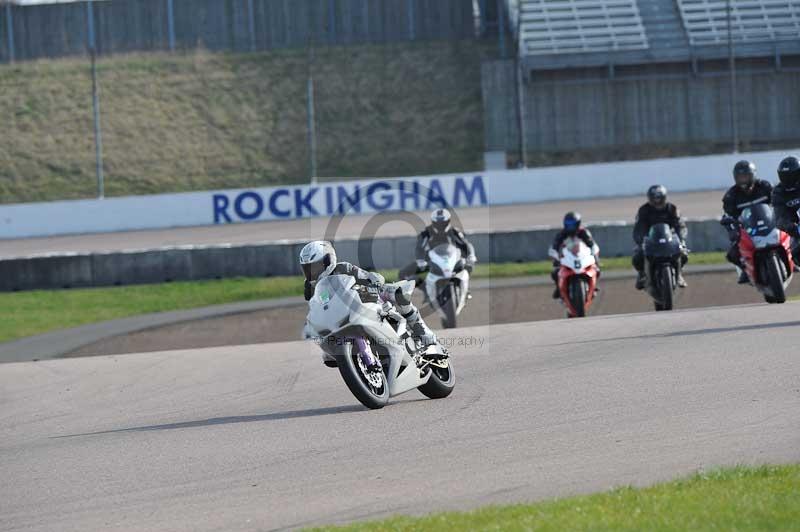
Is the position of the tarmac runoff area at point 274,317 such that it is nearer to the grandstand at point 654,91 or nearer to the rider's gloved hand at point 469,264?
the rider's gloved hand at point 469,264

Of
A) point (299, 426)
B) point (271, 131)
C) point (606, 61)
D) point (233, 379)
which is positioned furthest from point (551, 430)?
point (271, 131)

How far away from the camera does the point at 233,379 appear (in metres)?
12.3

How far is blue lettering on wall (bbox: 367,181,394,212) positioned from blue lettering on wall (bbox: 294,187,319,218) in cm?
155

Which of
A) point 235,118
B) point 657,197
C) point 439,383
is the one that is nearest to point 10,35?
point 235,118

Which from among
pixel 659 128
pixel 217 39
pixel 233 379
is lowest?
pixel 233 379

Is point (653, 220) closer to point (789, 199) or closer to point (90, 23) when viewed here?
point (789, 199)

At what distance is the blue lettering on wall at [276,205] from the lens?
34625 mm

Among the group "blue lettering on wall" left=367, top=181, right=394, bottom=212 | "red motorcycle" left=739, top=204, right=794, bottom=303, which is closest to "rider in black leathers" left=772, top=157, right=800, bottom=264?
"red motorcycle" left=739, top=204, right=794, bottom=303

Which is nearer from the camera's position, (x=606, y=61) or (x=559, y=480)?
(x=559, y=480)

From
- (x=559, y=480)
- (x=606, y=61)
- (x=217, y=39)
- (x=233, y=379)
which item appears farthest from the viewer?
(x=217, y=39)

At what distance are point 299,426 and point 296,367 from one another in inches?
138

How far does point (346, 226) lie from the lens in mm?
32312

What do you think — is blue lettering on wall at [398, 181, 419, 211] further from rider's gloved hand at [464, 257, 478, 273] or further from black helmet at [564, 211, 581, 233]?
rider's gloved hand at [464, 257, 478, 273]

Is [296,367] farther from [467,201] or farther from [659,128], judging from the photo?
[659,128]
